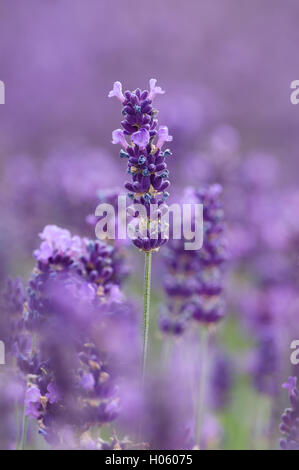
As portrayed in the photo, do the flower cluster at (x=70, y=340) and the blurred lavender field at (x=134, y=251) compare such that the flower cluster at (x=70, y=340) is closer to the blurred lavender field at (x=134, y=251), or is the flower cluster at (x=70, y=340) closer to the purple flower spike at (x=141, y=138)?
the blurred lavender field at (x=134, y=251)

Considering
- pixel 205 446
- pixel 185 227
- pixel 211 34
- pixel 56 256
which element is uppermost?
pixel 211 34

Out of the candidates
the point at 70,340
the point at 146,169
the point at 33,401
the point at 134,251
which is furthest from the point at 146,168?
the point at 134,251

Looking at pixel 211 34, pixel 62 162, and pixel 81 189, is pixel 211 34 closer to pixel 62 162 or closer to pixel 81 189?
pixel 62 162

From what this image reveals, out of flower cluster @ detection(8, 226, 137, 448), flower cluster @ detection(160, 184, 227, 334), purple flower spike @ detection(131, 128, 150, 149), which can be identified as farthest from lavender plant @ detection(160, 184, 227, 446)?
purple flower spike @ detection(131, 128, 150, 149)

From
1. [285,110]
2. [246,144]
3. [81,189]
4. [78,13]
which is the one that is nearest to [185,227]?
[81,189]

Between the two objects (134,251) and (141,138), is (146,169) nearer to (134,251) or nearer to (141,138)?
(141,138)

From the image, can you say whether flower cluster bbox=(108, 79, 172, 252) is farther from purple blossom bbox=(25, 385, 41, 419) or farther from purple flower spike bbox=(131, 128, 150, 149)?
purple blossom bbox=(25, 385, 41, 419)
